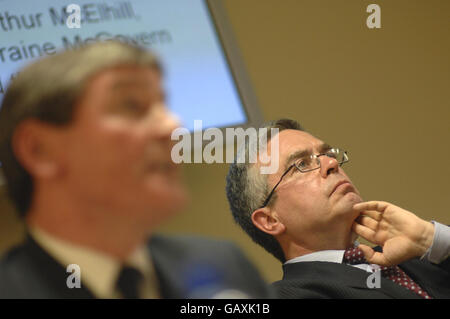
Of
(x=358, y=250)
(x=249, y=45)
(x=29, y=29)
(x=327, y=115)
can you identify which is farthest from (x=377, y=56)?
(x=29, y=29)

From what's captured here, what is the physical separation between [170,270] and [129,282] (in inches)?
1.7

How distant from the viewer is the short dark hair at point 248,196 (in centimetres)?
129

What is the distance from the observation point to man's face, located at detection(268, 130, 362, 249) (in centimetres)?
121

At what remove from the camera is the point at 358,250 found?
1.20 meters

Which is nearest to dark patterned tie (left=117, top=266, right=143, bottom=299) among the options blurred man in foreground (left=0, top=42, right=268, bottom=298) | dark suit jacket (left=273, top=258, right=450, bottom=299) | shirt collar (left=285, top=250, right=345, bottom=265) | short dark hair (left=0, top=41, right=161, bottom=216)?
blurred man in foreground (left=0, top=42, right=268, bottom=298)

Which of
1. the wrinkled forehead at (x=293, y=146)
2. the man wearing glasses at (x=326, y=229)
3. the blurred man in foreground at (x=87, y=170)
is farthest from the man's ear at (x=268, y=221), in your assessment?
the blurred man in foreground at (x=87, y=170)

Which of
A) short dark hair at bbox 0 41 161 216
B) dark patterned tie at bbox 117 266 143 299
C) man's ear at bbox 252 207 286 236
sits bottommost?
man's ear at bbox 252 207 286 236

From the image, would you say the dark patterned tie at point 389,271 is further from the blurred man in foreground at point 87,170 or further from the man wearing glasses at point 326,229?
the blurred man in foreground at point 87,170

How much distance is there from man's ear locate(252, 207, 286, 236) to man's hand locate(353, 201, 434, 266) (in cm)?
18

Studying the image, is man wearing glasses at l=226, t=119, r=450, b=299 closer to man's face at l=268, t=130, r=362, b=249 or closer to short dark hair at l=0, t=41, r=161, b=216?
man's face at l=268, t=130, r=362, b=249

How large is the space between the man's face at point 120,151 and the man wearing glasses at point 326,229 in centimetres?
69

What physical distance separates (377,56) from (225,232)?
1.24 meters

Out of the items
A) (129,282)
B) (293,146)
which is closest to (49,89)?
(129,282)

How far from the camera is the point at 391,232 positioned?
1.25 metres
